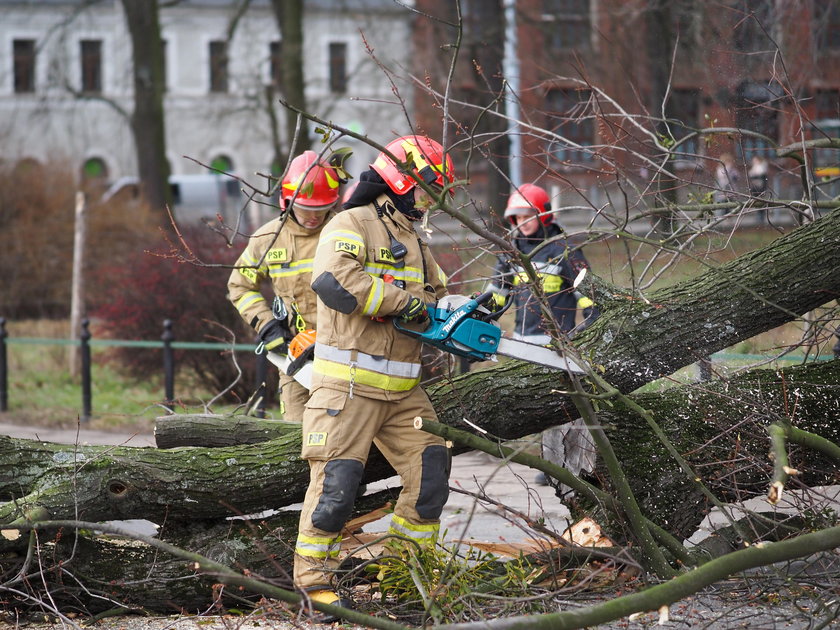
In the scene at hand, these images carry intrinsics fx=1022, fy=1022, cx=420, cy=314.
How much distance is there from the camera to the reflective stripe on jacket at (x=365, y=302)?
390 cm

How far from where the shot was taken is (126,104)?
37781 millimetres

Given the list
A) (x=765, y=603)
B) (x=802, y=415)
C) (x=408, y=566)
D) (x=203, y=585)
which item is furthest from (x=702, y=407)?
(x=203, y=585)

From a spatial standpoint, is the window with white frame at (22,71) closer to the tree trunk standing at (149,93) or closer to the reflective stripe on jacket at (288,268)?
the tree trunk standing at (149,93)

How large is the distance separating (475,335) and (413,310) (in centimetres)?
26

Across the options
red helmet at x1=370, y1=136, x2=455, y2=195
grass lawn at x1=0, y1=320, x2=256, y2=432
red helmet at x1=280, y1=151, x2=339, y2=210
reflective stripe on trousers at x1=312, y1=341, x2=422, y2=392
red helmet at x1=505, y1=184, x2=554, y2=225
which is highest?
red helmet at x1=370, y1=136, x2=455, y2=195

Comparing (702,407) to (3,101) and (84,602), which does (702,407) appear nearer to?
(84,602)

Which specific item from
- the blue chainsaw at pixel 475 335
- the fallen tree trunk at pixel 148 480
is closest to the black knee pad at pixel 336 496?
the fallen tree trunk at pixel 148 480

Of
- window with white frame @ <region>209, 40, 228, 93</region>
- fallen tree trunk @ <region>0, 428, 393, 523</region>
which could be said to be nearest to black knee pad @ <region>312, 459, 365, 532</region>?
fallen tree trunk @ <region>0, 428, 393, 523</region>

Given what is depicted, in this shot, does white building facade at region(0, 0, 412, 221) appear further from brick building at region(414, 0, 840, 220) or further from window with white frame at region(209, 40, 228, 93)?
brick building at region(414, 0, 840, 220)

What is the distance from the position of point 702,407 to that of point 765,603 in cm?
84

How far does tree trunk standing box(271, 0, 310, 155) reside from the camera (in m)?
14.8

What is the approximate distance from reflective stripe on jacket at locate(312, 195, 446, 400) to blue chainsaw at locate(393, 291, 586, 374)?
0.13 meters

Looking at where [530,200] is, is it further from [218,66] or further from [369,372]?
[218,66]

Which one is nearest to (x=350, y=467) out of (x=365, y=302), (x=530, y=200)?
A: (x=365, y=302)
